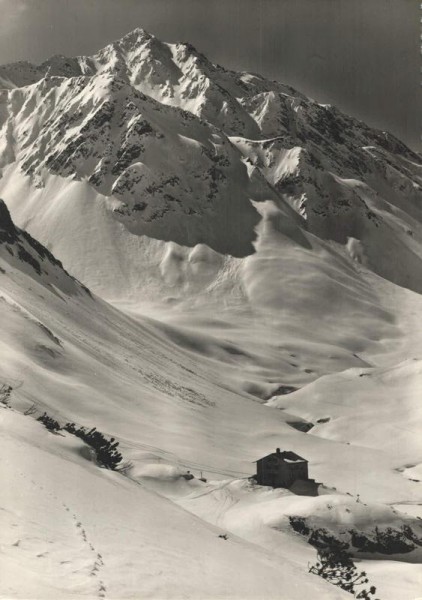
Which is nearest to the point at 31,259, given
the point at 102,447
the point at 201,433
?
the point at 201,433

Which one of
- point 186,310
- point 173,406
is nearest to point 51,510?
point 173,406

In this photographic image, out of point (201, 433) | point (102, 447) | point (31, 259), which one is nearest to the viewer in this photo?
point (102, 447)

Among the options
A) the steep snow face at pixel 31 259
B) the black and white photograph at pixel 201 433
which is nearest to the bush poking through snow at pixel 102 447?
the black and white photograph at pixel 201 433

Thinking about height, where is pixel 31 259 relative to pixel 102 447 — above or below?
above

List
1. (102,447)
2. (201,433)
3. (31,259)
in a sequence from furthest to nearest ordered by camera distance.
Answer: (31,259) → (201,433) → (102,447)

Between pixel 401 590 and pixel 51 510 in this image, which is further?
pixel 401 590

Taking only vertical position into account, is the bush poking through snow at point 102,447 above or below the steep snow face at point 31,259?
below

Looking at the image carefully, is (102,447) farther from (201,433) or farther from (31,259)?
(31,259)

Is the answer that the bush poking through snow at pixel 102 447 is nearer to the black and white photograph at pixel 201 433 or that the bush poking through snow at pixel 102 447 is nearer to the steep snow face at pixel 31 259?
the black and white photograph at pixel 201 433

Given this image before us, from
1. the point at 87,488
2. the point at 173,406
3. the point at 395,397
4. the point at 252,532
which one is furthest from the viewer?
the point at 395,397

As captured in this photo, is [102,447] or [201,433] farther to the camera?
[201,433]

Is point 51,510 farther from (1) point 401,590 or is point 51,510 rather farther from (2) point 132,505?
(1) point 401,590
